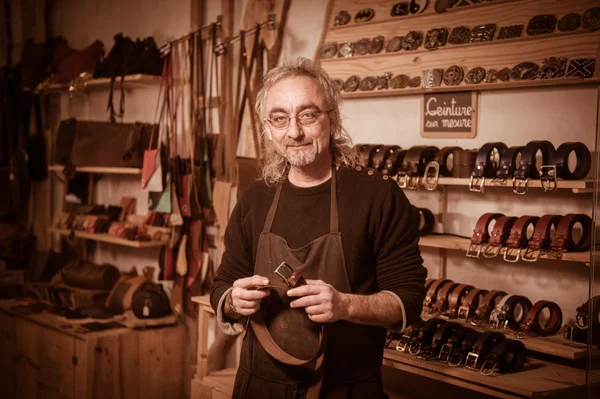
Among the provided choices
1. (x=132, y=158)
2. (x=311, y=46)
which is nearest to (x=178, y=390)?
(x=132, y=158)

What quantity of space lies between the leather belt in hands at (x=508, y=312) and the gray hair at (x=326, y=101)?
3.79 feet

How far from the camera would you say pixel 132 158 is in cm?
503

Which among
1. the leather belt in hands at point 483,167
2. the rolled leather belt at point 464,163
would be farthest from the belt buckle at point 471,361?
the rolled leather belt at point 464,163

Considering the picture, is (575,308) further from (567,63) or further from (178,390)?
(178,390)

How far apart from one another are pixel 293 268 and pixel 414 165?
1.38 meters

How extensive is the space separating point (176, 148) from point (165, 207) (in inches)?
17.4

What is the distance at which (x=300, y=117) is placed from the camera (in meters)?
2.23

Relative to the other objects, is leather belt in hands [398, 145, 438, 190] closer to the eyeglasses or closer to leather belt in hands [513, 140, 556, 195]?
leather belt in hands [513, 140, 556, 195]

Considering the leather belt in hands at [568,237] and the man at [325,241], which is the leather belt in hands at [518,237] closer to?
the leather belt in hands at [568,237]

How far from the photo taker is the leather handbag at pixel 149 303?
4773 millimetres

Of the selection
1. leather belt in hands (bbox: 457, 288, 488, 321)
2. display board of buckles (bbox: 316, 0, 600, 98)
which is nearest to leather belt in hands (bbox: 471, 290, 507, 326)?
leather belt in hands (bbox: 457, 288, 488, 321)

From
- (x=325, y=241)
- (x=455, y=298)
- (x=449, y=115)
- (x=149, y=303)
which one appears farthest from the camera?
(x=149, y=303)

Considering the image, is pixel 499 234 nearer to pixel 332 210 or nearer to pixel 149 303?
pixel 332 210

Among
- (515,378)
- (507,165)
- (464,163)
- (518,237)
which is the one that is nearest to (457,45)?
(464,163)
